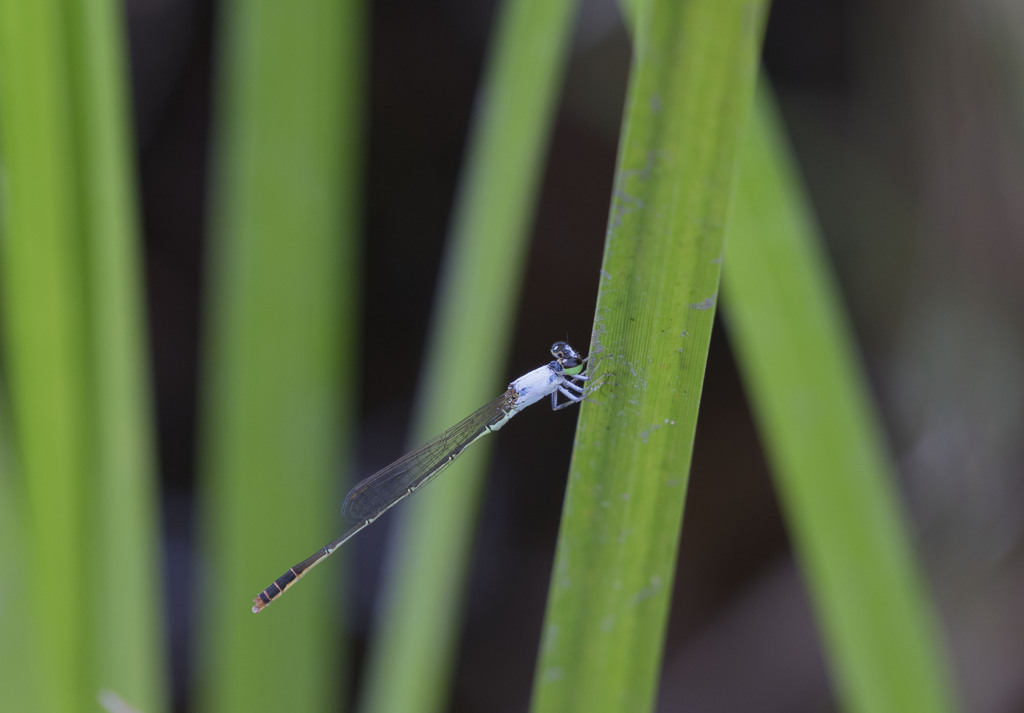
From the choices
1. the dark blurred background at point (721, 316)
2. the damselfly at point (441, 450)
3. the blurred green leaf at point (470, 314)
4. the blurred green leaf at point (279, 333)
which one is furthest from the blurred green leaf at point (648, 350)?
the dark blurred background at point (721, 316)

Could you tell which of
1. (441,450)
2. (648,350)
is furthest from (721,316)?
(648,350)

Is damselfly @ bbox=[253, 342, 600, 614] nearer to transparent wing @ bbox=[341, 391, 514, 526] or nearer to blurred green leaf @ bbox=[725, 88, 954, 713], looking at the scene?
transparent wing @ bbox=[341, 391, 514, 526]

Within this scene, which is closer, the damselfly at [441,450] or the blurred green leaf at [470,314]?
the blurred green leaf at [470,314]

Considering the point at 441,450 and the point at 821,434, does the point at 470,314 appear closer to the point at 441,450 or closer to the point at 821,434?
the point at 441,450

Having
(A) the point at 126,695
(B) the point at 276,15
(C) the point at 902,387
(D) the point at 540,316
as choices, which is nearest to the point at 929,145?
(C) the point at 902,387

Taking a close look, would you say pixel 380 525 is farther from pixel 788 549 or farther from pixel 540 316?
pixel 788 549

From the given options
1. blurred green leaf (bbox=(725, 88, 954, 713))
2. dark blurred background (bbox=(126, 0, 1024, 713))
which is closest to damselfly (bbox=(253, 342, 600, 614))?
blurred green leaf (bbox=(725, 88, 954, 713))

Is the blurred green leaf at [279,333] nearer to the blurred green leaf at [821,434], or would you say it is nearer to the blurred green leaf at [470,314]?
the blurred green leaf at [470,314]
